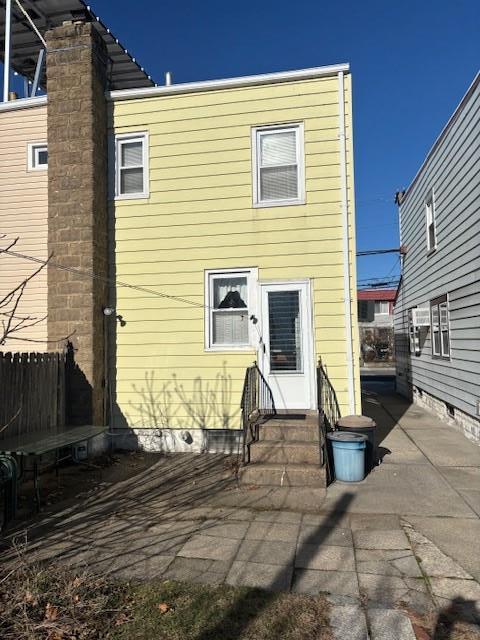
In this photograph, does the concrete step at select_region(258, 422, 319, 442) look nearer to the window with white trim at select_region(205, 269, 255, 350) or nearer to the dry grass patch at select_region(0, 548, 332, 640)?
the window with white trim at select_region(205, 269, 255, 350)

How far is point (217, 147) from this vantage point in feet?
27.7

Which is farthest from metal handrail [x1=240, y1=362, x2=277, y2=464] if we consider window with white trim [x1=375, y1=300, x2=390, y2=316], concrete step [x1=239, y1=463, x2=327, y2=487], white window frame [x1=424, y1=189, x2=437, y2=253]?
window with white trim [x1=375, y1=300, x2=390, y2=316]

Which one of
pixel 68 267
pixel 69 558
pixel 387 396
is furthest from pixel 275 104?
pixel 387 396

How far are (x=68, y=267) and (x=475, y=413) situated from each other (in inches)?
298

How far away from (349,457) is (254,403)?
6.15 feet

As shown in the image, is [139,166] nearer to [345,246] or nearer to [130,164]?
[130,164]

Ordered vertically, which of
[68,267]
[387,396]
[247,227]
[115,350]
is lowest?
[387,396]

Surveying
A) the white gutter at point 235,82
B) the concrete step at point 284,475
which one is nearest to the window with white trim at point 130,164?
the white gutter at point 235,82

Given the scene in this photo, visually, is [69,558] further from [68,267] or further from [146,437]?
[68,267]

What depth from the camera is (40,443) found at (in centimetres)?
608

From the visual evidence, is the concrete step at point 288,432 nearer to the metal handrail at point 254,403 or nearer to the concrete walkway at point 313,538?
the metal handrail at point 254,403

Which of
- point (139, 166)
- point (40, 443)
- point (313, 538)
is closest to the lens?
point (313, 538)

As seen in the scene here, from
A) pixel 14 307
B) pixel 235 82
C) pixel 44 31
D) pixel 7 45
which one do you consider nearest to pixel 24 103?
pixel 7 45

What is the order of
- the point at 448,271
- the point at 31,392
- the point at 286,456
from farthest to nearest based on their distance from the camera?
the point at 448,271
the point at 31,392
the point at 286,456
